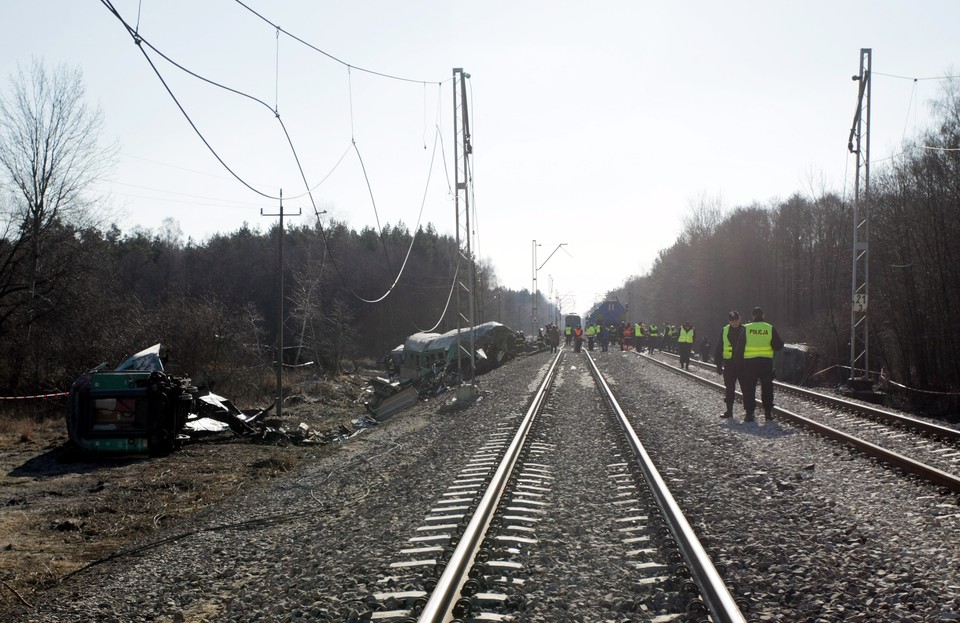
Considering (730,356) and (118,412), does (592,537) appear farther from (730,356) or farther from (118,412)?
(118,412)

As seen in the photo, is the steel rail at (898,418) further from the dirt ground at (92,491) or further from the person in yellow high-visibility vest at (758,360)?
the dirt ground at (92,491)

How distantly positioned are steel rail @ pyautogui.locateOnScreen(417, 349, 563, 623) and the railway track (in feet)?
0.04

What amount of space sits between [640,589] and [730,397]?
1046 centimetres

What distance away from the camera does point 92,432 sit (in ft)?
42.7

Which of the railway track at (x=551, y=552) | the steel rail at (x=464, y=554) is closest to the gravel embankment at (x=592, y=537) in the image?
the railway track at (x=551, y=552)

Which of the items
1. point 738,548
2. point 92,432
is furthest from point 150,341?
point 738,548

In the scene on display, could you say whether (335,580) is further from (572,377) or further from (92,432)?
(572,377)

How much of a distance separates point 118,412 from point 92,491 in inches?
108

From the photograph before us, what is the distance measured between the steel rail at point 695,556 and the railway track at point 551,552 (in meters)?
0.01

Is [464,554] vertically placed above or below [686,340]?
below

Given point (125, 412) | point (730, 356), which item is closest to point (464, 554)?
point (125, 412)

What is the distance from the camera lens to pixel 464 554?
548cm

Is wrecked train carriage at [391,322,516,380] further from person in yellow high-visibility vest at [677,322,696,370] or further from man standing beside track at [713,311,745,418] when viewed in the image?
man standing beside track at [713,311,745,418]

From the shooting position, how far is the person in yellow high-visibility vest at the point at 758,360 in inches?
553
